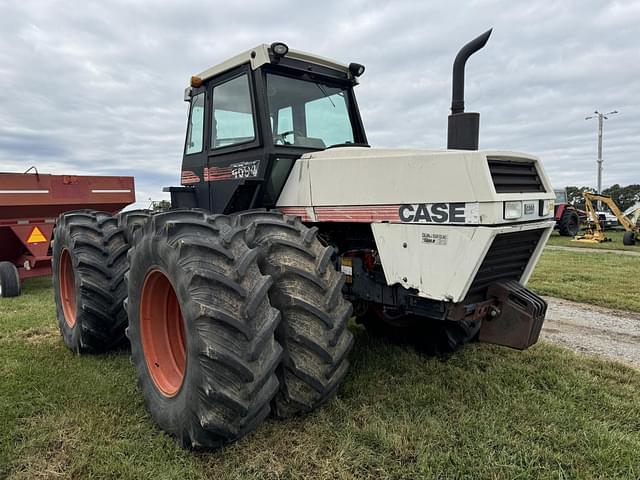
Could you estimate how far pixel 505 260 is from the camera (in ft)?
10.7

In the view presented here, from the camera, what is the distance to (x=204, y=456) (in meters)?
2.79

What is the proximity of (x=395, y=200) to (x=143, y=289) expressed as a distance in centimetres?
179

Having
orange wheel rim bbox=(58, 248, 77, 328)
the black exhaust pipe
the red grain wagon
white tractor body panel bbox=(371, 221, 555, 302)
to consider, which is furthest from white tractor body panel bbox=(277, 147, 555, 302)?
the red grain wagon

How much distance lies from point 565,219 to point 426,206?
22205mm

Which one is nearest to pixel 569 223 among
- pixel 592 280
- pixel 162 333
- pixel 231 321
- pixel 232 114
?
pixel 592 280

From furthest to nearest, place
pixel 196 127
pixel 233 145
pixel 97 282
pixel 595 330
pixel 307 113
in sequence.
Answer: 1. pixel 595 330
2. pixel 196 127
3. pixel 97 282
4. pixel 307 113
5. pixel 233 145

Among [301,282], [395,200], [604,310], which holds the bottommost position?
[604,310]

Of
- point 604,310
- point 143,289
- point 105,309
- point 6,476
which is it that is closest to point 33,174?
point 105,309

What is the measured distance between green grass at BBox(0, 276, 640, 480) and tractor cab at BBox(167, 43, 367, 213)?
1.70 metres

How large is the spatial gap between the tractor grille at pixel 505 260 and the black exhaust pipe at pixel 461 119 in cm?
70

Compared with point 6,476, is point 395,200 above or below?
above

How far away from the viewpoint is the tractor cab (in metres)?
3.81

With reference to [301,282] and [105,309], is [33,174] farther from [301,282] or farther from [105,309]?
[301,282]

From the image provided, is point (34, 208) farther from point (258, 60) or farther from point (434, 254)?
point (434, 254)
